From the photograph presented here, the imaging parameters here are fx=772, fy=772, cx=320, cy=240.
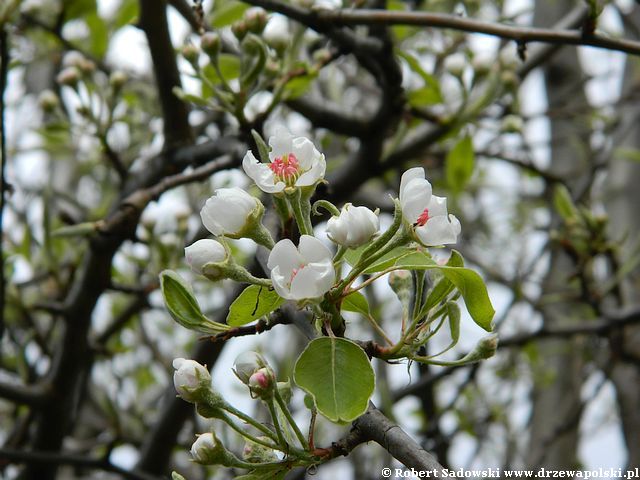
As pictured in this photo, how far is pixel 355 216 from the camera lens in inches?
40.3

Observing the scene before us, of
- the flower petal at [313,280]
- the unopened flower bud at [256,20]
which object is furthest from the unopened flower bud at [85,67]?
the flower petal at [313,280]

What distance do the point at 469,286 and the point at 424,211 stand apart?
12 cm

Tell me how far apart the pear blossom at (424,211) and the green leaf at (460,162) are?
144cm

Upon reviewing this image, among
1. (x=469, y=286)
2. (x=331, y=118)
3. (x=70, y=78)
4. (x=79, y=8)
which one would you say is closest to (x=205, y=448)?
(x=469, y=286)

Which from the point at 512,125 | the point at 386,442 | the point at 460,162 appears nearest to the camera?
the point at 386,442

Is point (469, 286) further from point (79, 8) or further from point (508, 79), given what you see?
point (79, 8)

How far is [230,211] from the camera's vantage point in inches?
42.4

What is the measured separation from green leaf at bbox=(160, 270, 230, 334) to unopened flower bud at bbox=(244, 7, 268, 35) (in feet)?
2.84

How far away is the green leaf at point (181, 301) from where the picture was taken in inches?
41.2

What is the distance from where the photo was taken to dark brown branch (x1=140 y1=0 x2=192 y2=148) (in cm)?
182

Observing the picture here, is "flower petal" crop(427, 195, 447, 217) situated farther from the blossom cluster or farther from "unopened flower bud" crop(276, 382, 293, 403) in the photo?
"unopened flower bud" crop(276, 382, 293, 403)

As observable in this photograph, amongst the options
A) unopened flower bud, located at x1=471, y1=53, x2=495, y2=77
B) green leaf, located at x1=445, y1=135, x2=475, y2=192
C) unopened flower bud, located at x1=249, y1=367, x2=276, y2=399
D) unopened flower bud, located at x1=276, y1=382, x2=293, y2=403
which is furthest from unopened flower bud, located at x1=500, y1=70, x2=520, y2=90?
unopened flower bud, located at x1=249, y1=367, x2=276, y2=399

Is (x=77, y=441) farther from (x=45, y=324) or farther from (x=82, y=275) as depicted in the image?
(x=82, y=275)

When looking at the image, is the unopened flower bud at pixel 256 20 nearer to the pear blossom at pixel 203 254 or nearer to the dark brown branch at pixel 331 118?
the dark brown branch at pixel 331 118
